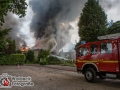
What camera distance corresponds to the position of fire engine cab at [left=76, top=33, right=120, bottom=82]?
9047 mm

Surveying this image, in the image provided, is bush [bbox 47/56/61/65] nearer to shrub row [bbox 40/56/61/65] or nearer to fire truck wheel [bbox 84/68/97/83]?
shrub row [bbox 40/56/61/65]

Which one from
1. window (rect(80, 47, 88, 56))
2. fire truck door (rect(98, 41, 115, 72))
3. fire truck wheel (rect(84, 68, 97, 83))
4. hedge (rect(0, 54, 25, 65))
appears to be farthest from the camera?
hedge (rect(0, 54, 25, 65))

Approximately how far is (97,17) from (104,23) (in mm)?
1812

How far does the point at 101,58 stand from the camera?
976 centimetres

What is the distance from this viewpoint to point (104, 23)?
1220 inches

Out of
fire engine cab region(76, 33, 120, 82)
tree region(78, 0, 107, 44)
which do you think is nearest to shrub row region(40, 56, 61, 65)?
tree region(78, 0, 107, 44)

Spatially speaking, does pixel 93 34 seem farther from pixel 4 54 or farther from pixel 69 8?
pixel 69 8

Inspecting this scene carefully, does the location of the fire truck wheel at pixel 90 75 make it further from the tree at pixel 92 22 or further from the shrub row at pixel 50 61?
the shrub row at pixel 50 61

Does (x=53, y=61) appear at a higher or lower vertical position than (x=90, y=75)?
higher

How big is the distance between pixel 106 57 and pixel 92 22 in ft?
74.2

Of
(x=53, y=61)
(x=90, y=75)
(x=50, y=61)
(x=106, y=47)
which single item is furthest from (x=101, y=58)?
(x=50, y=61)

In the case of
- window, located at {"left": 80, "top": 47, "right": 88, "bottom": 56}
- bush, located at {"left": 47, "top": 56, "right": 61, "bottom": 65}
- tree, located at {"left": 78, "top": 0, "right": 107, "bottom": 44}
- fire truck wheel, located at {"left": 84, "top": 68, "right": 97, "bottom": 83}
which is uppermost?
tree, located at {"left": 78, "top": 0, "right": 107, "bottom": 44}

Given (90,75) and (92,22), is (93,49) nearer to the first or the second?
(90,75)

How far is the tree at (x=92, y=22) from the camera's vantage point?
30.0m
